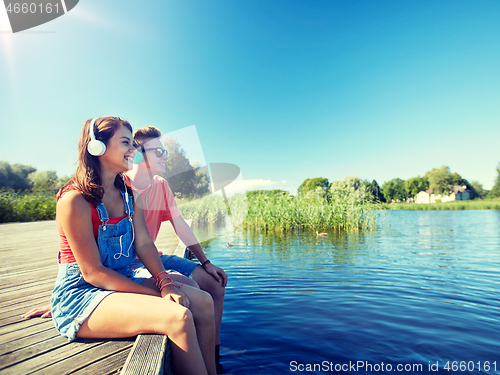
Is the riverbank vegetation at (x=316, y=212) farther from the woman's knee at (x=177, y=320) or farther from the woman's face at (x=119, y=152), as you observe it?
the woman's knee at (x=177, y=320)

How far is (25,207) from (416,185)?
8438cm

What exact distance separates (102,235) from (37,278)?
8.20 feet

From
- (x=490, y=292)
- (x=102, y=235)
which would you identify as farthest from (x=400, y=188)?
(x=102, y=235)

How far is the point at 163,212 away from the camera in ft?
8.41

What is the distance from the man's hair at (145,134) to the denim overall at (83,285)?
0.83 m

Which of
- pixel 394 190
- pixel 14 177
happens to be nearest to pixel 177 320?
pixel 14 177

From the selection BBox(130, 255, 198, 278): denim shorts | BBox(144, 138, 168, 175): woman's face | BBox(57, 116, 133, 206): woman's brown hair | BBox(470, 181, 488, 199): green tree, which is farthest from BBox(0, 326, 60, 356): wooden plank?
BBox(470, 181, 488, 199): green tree

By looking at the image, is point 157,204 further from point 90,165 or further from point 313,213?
point 313,213

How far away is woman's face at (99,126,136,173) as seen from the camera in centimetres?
166

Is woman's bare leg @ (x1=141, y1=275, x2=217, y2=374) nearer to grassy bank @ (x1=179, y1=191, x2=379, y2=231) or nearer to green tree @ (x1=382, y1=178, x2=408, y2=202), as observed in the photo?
grassy bank @ (x1=179, y1=191, x2=379, y2=231)

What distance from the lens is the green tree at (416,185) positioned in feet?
251

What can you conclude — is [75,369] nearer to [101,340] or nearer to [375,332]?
[101,340]

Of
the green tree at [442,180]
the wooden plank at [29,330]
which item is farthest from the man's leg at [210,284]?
the green tree at [442,180]

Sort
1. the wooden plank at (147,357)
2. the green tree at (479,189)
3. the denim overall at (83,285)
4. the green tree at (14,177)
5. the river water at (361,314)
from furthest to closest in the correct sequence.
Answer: the green tree at (479,189)
the green tree at (14,177)
the river water at (361,314)
the denim overall at (83,285)
the wooden plank at (147,357)
